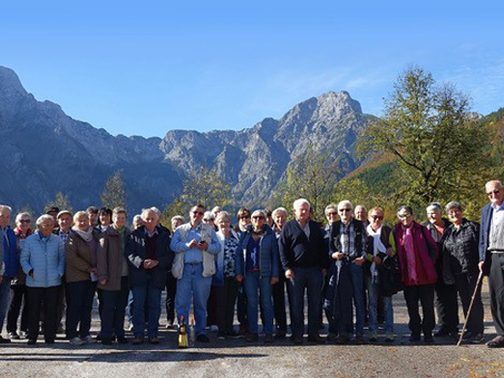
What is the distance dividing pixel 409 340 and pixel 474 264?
1.69 meters

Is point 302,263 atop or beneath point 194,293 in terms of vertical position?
atop

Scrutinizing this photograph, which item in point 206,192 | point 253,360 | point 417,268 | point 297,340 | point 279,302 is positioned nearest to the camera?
point 253,360

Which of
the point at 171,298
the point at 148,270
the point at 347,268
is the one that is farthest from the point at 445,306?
the point at 171,298

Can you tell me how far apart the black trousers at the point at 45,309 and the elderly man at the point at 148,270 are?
1.35m

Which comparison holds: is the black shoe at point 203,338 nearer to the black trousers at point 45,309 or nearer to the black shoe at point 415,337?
the black trousers at point 45,309

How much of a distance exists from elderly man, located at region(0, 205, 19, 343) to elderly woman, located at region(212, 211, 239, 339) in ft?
11.5

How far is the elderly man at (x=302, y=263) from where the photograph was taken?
9.05 m

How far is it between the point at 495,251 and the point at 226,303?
471 centimetres

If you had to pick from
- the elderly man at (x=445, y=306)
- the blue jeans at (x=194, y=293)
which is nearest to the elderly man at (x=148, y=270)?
the blue jeans at (x=194, y=293)

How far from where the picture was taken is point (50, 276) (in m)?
9.20

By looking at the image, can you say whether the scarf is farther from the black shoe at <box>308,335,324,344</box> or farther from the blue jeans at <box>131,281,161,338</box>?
the blue jeans at <box>131,281,161,338</box>

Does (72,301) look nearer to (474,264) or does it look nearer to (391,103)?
(474,264)

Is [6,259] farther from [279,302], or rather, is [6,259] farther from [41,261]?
[279,302]

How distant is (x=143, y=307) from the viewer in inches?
366
